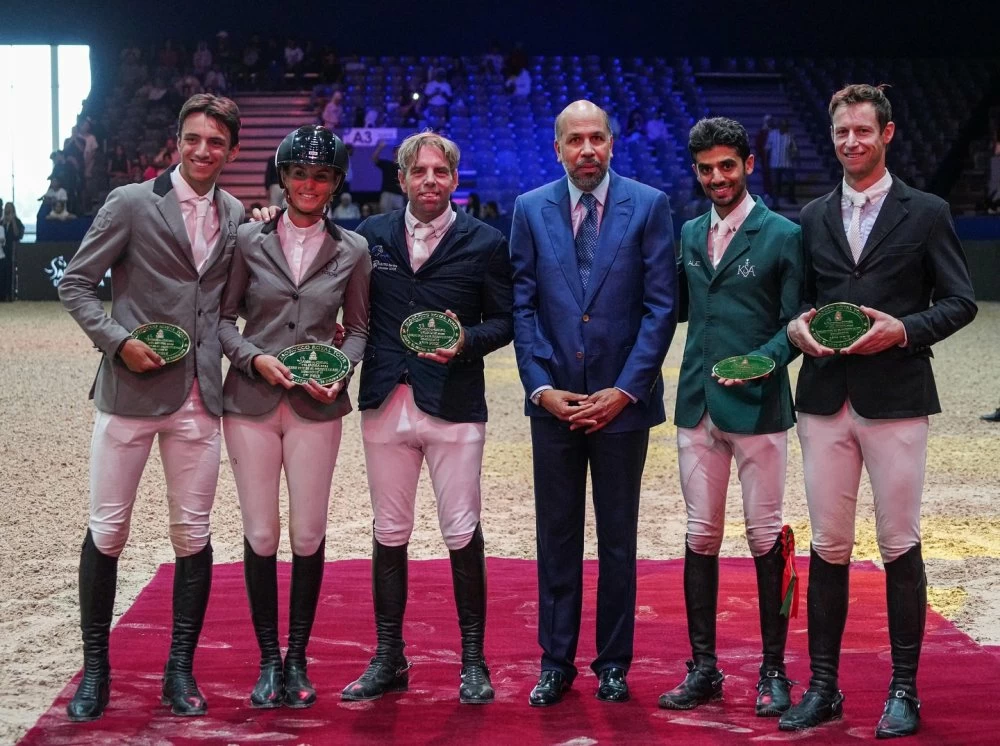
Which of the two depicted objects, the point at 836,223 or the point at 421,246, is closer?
the point at 836,223

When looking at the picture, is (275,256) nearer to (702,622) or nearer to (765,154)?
(702,622)

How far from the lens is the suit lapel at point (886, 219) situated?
3891 mm

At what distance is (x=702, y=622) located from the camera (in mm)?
4168

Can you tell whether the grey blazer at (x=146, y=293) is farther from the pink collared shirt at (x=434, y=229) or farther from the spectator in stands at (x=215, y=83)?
the spectator in stands at (x=215, y=83)

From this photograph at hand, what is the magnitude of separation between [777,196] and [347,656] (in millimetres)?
17341

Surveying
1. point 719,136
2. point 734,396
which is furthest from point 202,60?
point 734,396

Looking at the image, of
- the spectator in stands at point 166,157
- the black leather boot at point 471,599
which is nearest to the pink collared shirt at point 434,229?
the black leather boot at point 471,599

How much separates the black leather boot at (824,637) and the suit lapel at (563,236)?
1.17m

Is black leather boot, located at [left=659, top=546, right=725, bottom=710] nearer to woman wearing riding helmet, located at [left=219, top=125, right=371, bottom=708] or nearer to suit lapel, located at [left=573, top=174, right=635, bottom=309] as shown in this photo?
suit lapel, located at [left=573, top=174, right=635, bottom=309]

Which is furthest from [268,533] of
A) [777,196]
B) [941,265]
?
[777,196]

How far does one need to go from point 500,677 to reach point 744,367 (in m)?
1.39

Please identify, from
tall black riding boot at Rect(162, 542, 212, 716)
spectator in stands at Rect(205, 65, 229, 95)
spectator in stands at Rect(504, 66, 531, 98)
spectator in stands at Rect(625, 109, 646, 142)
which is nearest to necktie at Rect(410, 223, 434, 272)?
tall black riding boot at Rect(162, 542, 212, 716)

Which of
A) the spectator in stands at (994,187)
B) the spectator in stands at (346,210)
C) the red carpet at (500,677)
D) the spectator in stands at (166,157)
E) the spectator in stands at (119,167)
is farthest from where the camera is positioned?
the spectator in stands at (119,167)

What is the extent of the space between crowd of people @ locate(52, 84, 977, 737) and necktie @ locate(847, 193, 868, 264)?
A: 1cm
